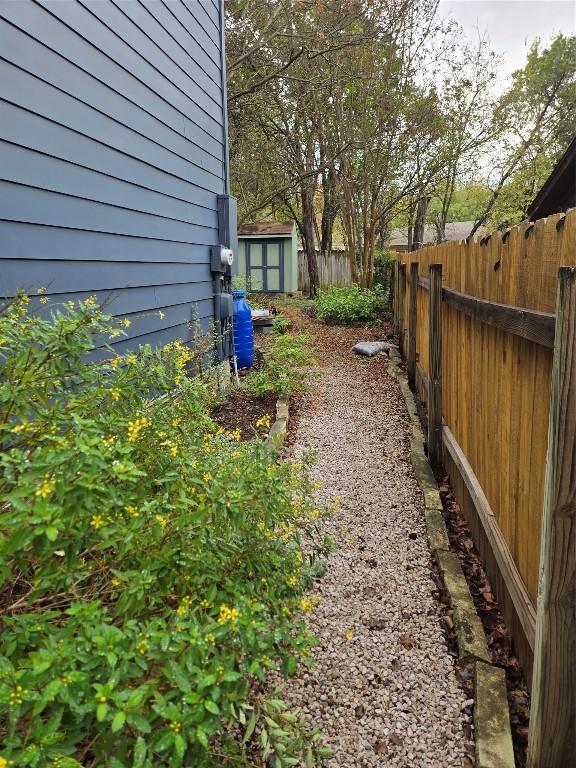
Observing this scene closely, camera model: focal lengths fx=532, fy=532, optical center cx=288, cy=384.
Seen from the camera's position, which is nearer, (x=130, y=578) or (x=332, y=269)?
(x=130, y=578)

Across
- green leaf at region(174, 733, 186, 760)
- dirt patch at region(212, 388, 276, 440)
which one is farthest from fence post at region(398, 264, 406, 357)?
green leaf at region(174, 733, 186, 760)

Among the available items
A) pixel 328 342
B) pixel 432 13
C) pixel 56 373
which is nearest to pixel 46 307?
pixel 56 373

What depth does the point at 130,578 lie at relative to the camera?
124 centimetres

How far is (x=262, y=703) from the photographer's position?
1.47 metres

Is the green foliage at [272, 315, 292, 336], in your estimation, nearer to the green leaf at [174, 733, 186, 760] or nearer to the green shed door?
the green shed door

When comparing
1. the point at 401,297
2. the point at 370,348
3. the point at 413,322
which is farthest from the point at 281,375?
the point at 401,297

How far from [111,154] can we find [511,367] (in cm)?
335

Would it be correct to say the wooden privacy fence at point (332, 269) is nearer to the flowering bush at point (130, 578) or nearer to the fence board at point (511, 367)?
the fence board at point (511, 367)

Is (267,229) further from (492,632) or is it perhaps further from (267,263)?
(492,632)

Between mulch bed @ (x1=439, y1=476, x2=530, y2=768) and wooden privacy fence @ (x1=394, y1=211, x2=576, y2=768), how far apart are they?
4.0 inches

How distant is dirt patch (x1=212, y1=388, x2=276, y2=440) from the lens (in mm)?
5349

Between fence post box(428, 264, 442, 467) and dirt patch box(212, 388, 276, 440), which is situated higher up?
fence post box(428, 264, 442, 467)

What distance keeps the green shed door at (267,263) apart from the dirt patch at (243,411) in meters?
15.5

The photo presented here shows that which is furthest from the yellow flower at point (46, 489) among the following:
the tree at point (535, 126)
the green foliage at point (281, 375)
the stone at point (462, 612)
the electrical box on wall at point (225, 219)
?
the tree at point (535, 126)
